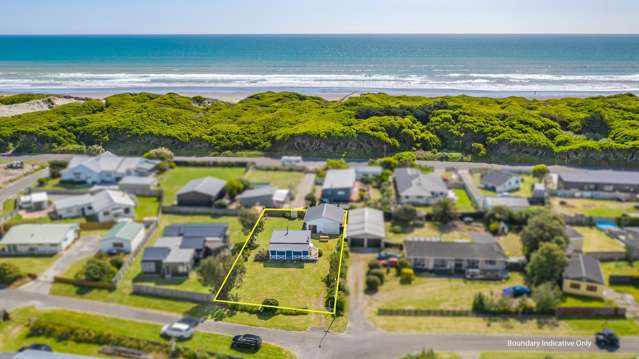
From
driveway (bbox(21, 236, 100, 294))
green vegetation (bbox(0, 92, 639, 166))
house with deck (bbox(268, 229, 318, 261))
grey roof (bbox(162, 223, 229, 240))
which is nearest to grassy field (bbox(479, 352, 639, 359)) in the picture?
house with deck (bbox(268, 229, 318, 261))

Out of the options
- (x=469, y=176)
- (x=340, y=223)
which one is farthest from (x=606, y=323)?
(x=469, y=176)

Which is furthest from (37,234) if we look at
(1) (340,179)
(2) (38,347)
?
(1) (340,179)

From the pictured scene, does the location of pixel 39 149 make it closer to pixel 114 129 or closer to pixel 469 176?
pixel 114 129

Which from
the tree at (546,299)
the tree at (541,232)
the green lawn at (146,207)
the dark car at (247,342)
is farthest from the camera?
the green lawn at (146,207)

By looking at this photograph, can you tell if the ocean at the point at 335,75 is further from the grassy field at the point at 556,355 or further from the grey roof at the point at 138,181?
the grassy field at the point at 556,355

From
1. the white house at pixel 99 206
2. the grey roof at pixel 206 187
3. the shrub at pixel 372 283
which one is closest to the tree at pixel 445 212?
the shrub at pixel 372 283

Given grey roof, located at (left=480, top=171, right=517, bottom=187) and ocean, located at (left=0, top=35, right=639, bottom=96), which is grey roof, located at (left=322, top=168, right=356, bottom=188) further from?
ocean, located at (left=0, top=35, right=639, bottom=96)

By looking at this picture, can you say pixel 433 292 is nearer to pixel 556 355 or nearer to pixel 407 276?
pixel 407 276
